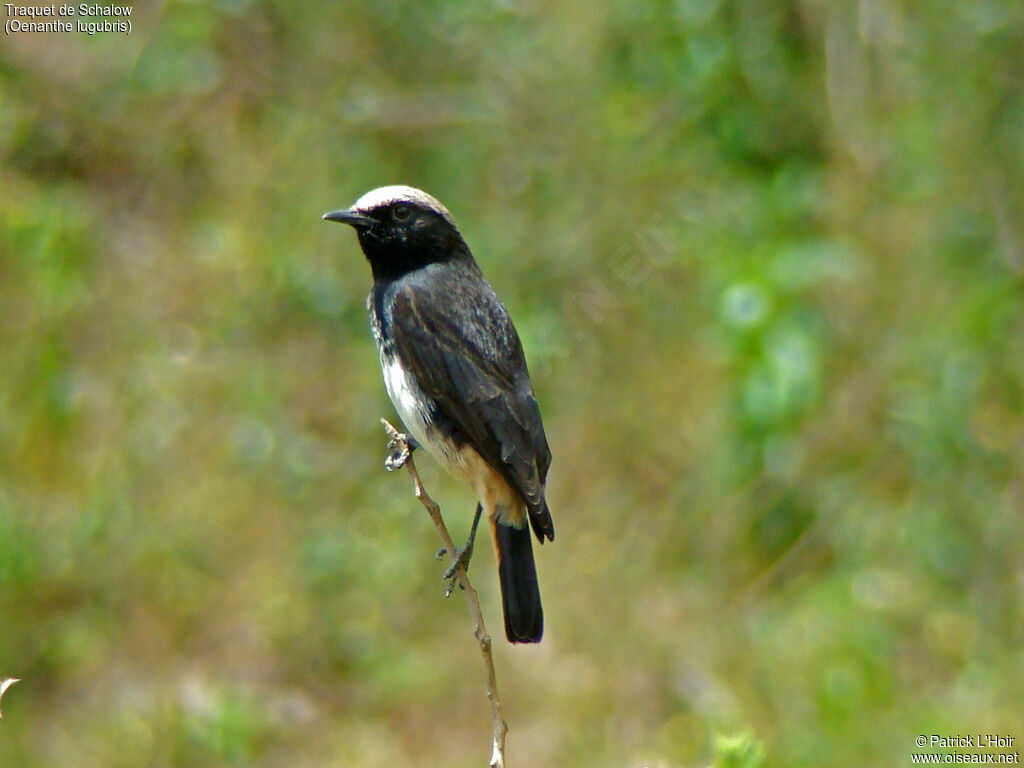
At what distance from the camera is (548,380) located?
7.19 m

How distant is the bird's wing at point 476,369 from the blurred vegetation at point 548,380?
1.78 metres

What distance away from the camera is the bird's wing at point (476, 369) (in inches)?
165

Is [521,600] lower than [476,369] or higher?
lower

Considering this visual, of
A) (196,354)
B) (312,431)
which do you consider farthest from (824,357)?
(196,354)

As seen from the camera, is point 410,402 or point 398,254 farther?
point 398,254

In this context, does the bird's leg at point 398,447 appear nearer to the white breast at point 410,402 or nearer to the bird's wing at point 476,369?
the white breast at point 410,402

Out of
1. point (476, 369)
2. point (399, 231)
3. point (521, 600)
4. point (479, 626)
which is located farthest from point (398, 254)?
point (479, 626)

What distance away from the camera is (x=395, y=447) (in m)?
4.53

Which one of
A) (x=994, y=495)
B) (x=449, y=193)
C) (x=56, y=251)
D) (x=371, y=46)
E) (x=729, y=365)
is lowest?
(x=994, y=495)

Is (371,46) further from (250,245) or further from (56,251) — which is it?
(56,251)

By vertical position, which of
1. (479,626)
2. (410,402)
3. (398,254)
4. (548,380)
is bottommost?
(479,626)

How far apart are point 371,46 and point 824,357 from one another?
319cm

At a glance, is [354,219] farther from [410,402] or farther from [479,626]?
[479,626]

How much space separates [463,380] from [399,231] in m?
0.69
